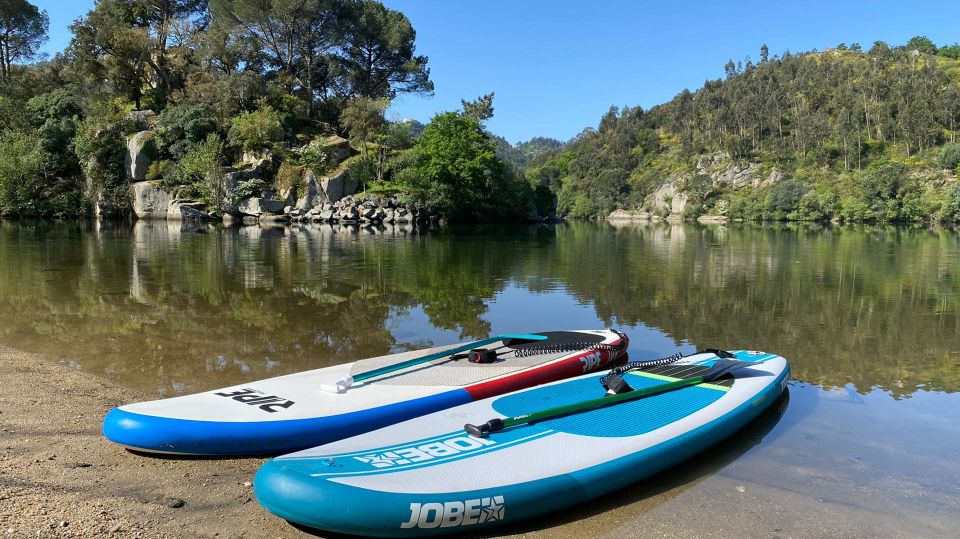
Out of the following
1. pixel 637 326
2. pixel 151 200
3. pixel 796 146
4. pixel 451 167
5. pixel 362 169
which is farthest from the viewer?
pixel 796 146

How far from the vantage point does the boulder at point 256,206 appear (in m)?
52.4

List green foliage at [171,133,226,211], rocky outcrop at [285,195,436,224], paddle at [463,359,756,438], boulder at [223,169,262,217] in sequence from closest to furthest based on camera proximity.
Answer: paddle at [463,359,756,438] → green foliage at [171,133,226,211] → rocky outcrop at [285,195,436,224] → boulder at [223,169,262,217]

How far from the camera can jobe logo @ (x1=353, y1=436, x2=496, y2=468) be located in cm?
418

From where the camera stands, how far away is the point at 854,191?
80625 mm

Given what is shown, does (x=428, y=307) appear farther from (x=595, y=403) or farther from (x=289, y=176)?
(x=289, y=176)

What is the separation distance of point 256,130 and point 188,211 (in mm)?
9354

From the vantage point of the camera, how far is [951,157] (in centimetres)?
7806

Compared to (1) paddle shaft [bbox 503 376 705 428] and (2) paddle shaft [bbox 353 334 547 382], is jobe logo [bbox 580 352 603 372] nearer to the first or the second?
(2) paddle shaft [bbox 353 334 547 382]

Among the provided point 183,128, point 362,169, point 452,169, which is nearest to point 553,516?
point 452,169

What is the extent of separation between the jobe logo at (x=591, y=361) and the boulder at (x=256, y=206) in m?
49.6

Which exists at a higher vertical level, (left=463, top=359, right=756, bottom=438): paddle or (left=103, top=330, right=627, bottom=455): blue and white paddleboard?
(left=463, top=359, right=756, bottom=438): paddle

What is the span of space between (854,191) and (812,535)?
9141 cm

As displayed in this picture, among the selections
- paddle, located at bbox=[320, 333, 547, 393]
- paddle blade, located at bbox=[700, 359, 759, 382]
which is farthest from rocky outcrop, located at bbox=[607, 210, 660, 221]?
paddle blade, located at bbox=[700, 359, 759, 382]

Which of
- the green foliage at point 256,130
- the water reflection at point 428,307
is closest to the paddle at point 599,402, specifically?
the water reflection at point 428,307
